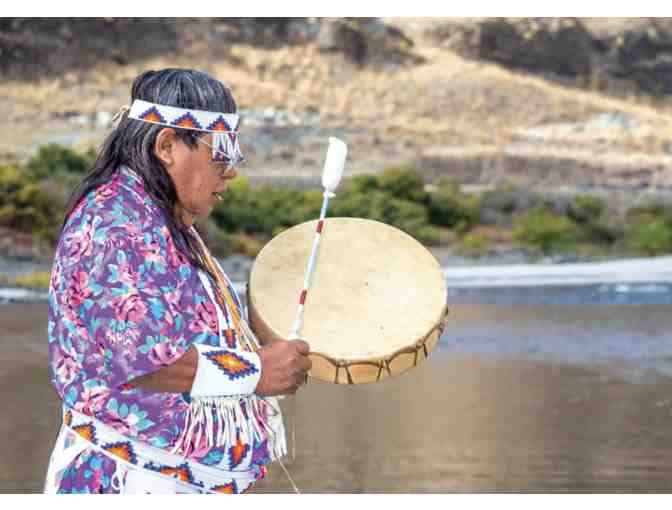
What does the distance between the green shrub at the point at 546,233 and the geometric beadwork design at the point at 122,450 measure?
9943 millimetres

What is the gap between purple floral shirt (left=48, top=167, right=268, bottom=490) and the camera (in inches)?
60.4

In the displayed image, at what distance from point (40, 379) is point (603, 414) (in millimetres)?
2574

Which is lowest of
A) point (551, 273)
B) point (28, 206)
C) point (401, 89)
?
point (551, 273)

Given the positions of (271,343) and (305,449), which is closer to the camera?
(271,343)

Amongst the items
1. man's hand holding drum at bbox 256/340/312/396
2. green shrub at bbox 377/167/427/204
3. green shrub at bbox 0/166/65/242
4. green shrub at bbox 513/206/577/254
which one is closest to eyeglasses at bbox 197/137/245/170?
man's hand holding drum at bbox 256/340/312/396

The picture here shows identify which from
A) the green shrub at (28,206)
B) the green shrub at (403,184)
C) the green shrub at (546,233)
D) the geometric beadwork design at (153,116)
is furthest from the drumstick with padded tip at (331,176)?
the green shrub at (403,184)

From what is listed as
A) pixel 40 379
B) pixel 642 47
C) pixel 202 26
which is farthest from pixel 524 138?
pixel 40 379

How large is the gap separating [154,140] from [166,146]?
18 mm

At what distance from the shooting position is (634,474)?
4215mm

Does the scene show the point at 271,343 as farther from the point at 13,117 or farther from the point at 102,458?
the point at 13,117

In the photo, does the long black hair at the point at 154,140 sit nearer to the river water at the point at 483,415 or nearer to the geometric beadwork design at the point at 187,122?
the geometric beadwork design at the point at 187,122

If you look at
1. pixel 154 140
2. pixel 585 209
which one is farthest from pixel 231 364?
pixel 585 209

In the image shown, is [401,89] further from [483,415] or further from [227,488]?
[227,488]

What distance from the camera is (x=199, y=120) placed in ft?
5.37
